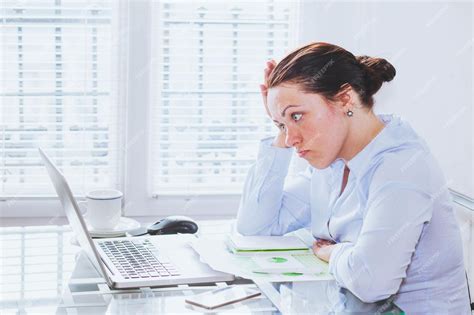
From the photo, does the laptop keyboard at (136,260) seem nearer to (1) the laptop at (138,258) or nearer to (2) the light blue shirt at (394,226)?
(1) the laptop at (138,258)

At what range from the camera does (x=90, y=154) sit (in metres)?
2.92

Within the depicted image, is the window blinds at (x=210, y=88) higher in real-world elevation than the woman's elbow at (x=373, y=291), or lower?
higher

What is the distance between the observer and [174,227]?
6.79 feet

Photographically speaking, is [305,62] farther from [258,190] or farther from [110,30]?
[110,30]

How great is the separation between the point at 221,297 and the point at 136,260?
0.31 metres

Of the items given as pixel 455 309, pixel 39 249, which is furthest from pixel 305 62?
pixel 39 249

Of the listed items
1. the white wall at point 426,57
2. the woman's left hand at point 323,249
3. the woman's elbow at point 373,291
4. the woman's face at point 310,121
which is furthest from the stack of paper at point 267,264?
the white wall at point 426,57

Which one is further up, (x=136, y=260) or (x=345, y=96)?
(x=345, y=96)

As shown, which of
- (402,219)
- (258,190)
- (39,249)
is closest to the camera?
(402,219)

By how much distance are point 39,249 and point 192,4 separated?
129 centimetres

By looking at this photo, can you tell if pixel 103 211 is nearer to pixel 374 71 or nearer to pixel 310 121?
pixel 310 121

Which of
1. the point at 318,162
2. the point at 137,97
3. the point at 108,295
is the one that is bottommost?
the point at 108,295

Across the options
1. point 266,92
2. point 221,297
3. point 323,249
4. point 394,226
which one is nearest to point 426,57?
point 266,92

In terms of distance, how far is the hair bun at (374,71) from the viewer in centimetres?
182
